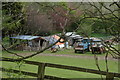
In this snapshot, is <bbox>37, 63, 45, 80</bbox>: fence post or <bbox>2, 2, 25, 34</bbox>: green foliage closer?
<bbox>2, 2, 25, 34</bbox>: green foliage

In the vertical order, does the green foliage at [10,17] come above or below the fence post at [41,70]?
above

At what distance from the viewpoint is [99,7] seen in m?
0.77

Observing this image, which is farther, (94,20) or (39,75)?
(39,75)

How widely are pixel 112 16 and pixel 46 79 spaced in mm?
993

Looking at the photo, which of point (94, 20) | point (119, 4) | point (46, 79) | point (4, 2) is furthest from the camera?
point (46, 79)

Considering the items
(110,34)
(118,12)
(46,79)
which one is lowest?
(46,79)

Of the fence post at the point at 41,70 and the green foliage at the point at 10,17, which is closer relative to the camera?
the green foliage at the point at 10,17

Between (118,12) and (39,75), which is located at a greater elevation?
(118,12)

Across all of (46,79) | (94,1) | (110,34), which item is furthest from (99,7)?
(46,79)

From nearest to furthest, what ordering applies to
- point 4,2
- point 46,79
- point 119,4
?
point 119,4 → point 4,2 → point 46,79

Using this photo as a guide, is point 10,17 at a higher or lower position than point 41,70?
higher

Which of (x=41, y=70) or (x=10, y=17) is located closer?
(x=10, y=17)

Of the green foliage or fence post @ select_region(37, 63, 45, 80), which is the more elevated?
the green foliage

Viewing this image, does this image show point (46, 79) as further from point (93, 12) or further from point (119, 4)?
point (119, 4)
